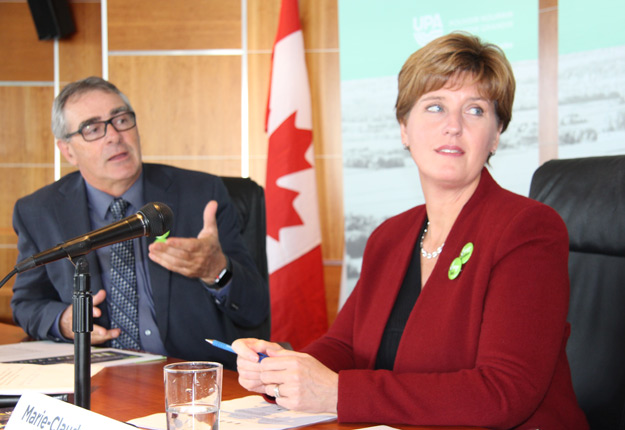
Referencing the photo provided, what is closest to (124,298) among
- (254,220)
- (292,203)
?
(254,220)

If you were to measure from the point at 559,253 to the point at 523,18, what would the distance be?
97.6 inches

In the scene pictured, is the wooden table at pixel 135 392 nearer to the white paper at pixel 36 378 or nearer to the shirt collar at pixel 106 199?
the white paper at pixel 36 378

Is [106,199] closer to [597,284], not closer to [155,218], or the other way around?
[155,218]

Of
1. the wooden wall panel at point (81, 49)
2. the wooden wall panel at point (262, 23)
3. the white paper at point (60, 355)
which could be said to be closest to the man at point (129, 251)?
the white paper at point (60, 355)

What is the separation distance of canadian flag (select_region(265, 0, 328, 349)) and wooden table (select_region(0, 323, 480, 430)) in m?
2.26

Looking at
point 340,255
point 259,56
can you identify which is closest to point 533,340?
point 340,255

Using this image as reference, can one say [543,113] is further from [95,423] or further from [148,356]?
[95,423]

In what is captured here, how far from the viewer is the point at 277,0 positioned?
4.46 metres

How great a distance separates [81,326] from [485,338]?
726 millimetres

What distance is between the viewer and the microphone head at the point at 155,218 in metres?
1.11

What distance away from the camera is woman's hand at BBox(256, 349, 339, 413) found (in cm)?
122

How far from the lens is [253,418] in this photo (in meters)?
1.22

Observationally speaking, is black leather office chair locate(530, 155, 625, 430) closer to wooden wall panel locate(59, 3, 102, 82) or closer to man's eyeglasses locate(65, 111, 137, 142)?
man's eyeglasses locate(65, 111, 137, 142)

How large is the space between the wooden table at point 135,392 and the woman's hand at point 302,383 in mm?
45
